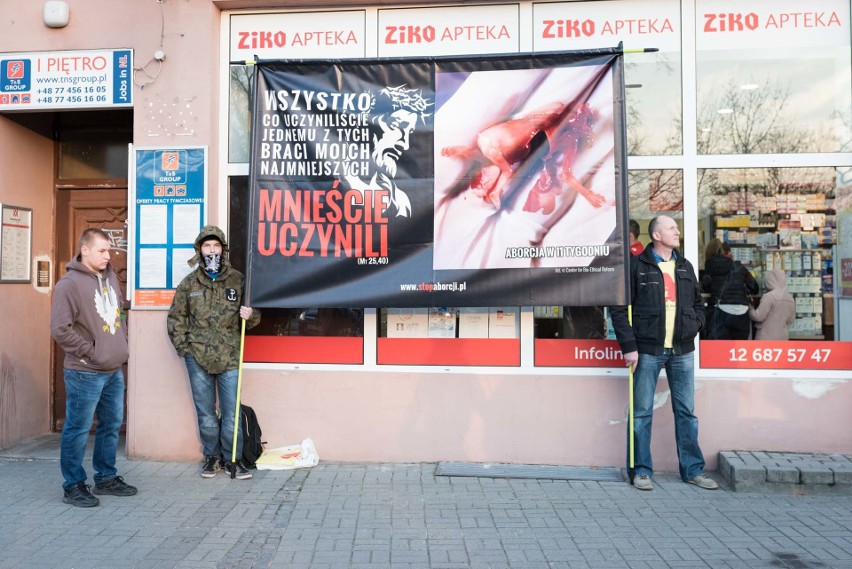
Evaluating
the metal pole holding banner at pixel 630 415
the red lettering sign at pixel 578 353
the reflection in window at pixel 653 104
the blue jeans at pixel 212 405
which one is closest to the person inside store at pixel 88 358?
the blue jeans at pixel 212 405

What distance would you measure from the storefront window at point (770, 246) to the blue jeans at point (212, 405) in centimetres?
408

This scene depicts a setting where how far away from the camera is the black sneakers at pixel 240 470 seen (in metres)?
5.50

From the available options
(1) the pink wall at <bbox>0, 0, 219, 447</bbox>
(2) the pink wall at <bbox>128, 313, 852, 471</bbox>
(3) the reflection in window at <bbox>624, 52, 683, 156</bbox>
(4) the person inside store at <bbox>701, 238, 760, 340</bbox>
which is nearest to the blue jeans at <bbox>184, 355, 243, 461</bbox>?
(2) the pink wall at <bbox>128, 313, 852, 471</bbox>

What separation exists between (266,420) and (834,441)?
193 inches

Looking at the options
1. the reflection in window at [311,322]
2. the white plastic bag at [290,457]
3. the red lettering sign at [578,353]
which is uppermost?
the reflection in window at [311,322]

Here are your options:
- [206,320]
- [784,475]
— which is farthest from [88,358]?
[784,475]

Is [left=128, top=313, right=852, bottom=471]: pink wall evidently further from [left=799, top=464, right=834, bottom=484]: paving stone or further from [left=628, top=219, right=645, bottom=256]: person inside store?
[left=628, top=219, right=645, bottom=256]: person inside store

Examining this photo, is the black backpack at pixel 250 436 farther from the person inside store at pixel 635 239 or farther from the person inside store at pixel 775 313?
the person inside store at pixel 775 313

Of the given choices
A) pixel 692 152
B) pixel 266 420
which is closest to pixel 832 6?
pixel 692 152

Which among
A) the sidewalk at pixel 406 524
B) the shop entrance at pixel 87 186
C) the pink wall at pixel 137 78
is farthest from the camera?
the shop entrance at pixel 87 186

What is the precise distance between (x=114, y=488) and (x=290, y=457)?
1402 millimetres

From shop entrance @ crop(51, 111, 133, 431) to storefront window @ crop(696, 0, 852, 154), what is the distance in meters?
5.69

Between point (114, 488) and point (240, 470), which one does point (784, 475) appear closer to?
point (240, 470)

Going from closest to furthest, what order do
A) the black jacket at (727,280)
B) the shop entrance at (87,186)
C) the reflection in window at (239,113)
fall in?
the black jacket at (727,280) < the reflection in window at (239,113) < the shop entrance at (87,186)
